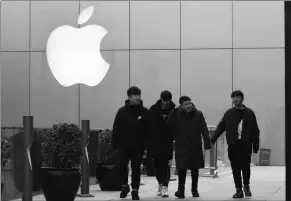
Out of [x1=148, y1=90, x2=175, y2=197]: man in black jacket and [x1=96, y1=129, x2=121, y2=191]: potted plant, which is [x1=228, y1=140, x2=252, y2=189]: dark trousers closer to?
[x1=148, y1=90, x2=175, y2=197]: man in black jacket

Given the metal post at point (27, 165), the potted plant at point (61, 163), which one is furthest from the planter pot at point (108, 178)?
the metal post at point (27, 165)

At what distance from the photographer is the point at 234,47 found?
64.3 feet

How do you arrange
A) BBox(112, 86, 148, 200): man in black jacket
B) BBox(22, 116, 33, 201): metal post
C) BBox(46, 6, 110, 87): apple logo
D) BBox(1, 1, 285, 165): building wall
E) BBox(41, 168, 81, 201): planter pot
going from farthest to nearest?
BBox(1, 1, 285, 165): building wall → BBox(46, 6, 110, 87): apple logo → BBox(112, 86, 148, 200): man in black jacket → BBox(41, 168, 81, 201): planter pot → BBox(22, 116, 33, 201): metal post

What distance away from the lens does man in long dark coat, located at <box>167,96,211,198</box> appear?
9.83 meters

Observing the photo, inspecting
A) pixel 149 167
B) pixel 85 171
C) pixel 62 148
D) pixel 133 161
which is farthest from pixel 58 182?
pixel 149 167

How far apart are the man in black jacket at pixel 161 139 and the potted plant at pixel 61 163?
151 cm

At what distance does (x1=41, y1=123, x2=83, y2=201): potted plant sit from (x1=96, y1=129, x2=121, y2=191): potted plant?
2384mm

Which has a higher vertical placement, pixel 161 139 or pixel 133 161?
pixel 161 139

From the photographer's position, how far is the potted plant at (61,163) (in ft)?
28.2

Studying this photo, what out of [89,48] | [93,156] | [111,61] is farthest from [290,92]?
[111,61]

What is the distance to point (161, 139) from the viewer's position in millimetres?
10023

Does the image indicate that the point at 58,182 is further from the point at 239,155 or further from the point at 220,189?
the point at 220,189

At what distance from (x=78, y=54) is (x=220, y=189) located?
7.81 meters

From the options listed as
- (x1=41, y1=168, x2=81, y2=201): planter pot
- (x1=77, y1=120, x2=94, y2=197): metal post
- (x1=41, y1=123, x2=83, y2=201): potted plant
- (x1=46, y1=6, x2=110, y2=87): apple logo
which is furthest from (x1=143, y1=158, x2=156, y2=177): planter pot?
(x1=41, y1=168, x2=81, y2=201): planter pot
